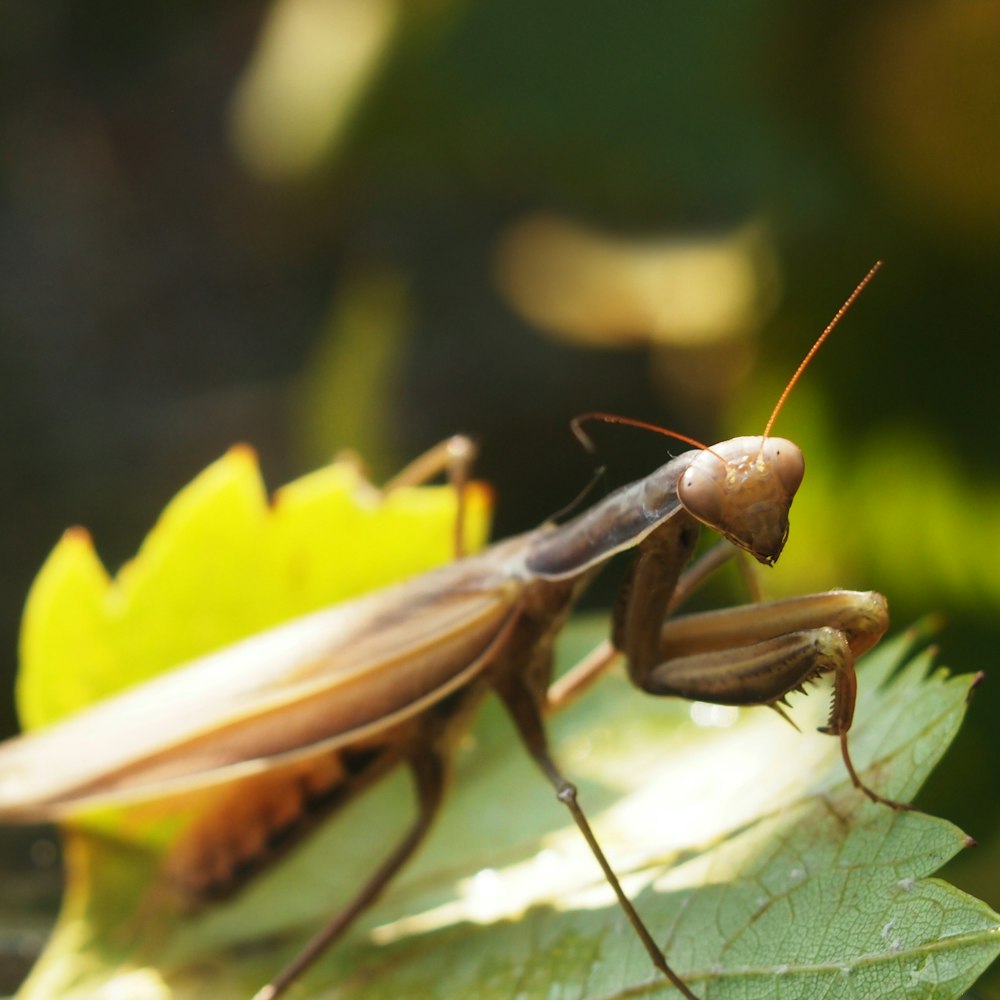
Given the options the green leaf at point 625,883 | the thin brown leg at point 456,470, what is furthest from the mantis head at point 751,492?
the thin brown leg at point 456,470

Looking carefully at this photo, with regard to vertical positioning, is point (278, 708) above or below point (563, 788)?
above

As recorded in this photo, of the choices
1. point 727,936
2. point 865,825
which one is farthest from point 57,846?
point 865,825

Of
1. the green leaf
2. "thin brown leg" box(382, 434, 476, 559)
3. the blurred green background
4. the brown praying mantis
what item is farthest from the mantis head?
"thin brown leg" box(382, 434, 476, 559)

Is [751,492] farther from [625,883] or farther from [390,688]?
[390,688]

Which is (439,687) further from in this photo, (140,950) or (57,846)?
(57,846)

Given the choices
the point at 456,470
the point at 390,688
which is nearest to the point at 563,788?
the point at 390,688

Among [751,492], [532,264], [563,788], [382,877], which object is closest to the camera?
[751,492]
